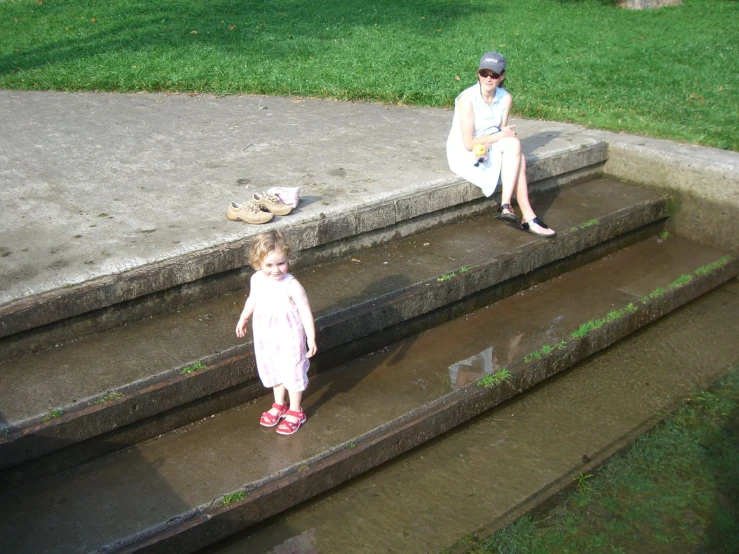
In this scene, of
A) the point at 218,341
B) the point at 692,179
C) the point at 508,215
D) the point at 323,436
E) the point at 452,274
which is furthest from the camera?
the point at 692,179

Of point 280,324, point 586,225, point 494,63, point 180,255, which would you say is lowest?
point 586,225

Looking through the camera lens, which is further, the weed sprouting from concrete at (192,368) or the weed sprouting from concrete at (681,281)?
the weed sprouting from concrete at (681,281)

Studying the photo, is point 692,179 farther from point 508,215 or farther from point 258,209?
point 258,209

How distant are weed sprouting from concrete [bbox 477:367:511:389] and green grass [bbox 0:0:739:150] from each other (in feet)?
11.7

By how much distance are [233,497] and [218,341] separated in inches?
34.8

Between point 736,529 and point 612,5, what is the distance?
1217 centimetres

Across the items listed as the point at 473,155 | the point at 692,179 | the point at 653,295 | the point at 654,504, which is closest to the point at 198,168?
the point at 473,155

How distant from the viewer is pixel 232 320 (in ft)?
13.6

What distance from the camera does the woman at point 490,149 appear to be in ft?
17.7

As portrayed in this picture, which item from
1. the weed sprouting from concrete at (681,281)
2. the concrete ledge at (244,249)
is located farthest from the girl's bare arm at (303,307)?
the weed sprouting from concrete at (681,281)

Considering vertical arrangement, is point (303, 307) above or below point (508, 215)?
above

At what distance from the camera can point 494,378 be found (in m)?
4.22

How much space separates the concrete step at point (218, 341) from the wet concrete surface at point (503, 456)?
19.0 inches

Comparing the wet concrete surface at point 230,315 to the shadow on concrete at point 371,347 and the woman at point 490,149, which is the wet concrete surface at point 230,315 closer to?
the shadow on concrete at point 371,347
